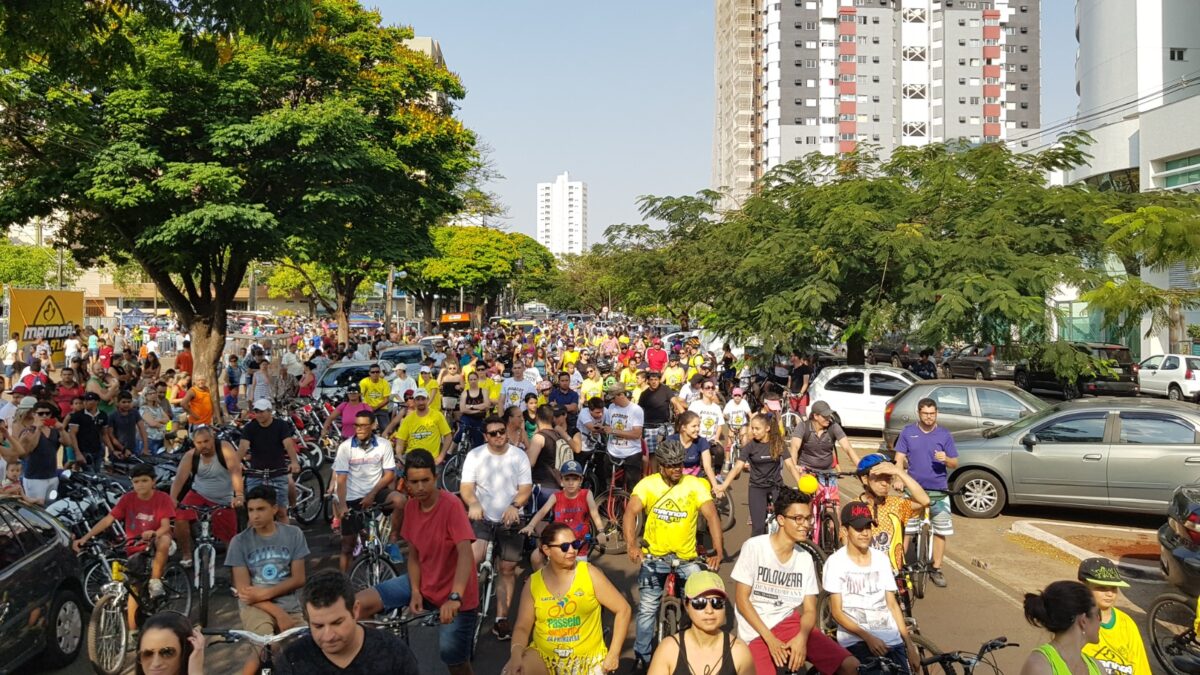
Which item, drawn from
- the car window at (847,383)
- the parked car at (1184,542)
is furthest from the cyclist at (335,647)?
the car window at (847,383)

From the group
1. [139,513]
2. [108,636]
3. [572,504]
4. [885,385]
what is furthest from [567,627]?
[885,385]

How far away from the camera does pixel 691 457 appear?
371 inches

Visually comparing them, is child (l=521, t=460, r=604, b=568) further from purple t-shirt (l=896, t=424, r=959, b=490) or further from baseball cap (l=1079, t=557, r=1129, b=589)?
baseball cap (l=1079, t=557, r=1129, b=589)

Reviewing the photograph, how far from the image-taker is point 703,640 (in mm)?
4426

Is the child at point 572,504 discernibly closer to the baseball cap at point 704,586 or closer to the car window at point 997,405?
the baseball cap at point 704,586

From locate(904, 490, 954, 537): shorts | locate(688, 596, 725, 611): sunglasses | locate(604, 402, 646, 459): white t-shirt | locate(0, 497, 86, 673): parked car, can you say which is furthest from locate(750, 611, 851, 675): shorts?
locate(604, 402, 646, 459): white t-shirt

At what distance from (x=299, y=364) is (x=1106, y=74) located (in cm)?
4620

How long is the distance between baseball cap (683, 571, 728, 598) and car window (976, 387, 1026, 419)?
11.8 meters

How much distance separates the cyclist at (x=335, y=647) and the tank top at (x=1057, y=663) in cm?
272

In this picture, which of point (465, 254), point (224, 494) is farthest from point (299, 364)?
point (465, 254)

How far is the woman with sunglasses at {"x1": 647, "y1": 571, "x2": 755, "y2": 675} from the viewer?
435 cm

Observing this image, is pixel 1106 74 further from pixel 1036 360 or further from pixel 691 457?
pixel 691 457

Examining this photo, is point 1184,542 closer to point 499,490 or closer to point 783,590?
point 783,590

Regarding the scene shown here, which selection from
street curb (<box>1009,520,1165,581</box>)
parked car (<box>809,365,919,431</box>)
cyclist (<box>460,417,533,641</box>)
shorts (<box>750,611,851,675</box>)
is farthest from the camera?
parked car (<box>809,365,919,431</box>)
